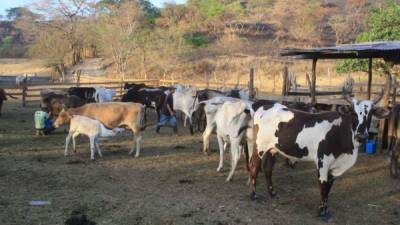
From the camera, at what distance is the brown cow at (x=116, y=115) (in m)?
10.9

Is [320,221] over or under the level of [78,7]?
under

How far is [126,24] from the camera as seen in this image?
45094 millimetres

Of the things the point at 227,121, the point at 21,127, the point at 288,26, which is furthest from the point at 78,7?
the point at 227,121

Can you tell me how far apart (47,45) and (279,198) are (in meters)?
44.3

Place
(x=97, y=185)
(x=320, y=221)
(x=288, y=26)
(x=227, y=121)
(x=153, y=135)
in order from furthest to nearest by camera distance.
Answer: (x=288, y=26) → (x=153, y=135) → (x=227, y=121) → (x=97, y=185) → (x=320, y=221)

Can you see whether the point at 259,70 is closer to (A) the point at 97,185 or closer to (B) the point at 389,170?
(B) the point at 389,170

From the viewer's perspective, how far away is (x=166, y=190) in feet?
26.6

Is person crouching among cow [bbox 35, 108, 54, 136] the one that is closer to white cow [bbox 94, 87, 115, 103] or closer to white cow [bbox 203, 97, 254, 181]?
white cow [bbox 94, 87, 115, 103]

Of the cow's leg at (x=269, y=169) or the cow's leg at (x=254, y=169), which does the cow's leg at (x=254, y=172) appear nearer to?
the cow's leg at (x=254, y=169)

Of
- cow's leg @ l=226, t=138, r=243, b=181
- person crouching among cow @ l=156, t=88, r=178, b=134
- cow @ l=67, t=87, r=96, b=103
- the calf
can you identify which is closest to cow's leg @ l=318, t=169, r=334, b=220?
cow's leg @ l=226, t=138, r=243, b=181

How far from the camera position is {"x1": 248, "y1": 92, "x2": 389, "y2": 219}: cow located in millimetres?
7059

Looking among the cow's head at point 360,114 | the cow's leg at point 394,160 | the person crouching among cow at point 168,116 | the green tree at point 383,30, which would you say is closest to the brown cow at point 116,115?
the person crouching among cow at point 168,116

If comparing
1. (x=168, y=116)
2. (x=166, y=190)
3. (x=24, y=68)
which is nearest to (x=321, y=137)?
(x=166, y=190)

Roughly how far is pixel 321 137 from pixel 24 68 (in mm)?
54876
